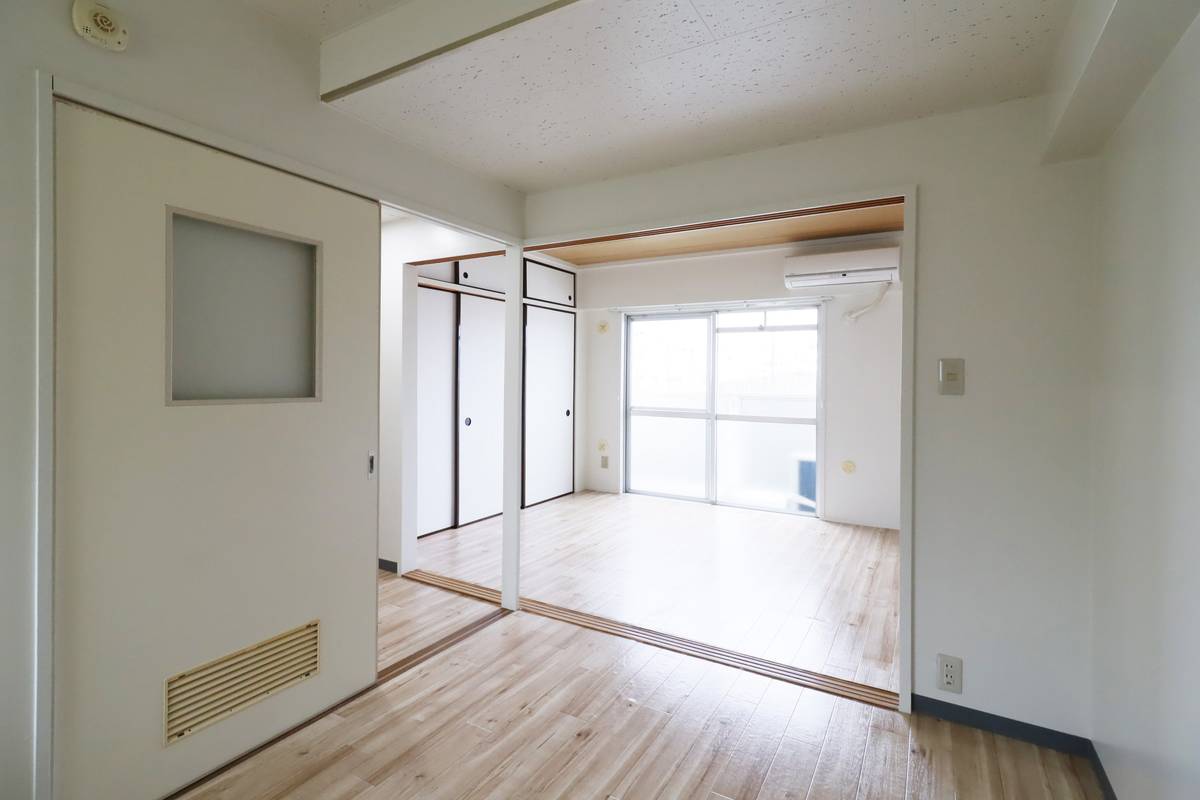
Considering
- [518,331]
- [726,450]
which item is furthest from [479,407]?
[726,450]

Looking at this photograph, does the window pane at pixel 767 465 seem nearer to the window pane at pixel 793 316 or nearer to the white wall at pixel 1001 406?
the window pane at pixel 793 316

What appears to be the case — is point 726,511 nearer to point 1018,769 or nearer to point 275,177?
point 1018,769

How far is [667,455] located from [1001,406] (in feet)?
14.4

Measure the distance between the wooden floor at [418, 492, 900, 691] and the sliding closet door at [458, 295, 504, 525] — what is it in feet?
0.94

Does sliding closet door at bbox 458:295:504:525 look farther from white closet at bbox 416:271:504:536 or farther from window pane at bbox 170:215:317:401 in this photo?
window pane at bbox 170:215:317:401

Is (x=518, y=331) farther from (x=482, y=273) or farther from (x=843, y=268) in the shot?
(x=843, y=268)

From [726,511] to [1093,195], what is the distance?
4.20 m

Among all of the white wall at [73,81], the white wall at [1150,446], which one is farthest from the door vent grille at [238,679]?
the white wall at [1150,446]

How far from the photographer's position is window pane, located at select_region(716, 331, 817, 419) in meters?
5.51

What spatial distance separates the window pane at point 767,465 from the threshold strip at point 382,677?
11.1 ft

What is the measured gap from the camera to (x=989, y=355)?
2143mm

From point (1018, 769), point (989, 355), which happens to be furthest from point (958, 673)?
point (989, 355)

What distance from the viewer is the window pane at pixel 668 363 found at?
618 centimetres

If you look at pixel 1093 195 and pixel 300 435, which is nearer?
pixel 1093 195
